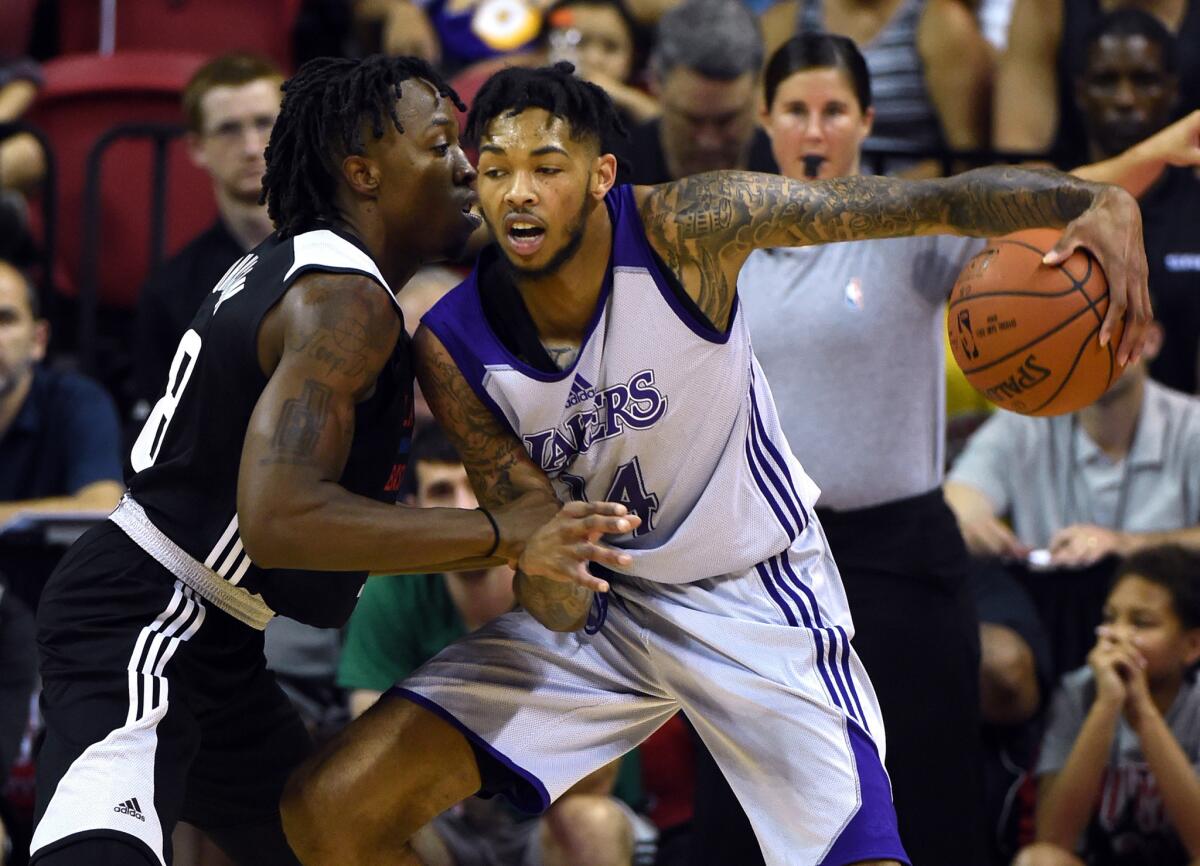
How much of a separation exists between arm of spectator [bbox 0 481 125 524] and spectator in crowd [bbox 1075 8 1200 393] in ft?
12.2

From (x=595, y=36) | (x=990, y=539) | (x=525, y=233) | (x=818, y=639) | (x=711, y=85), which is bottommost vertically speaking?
(x=990, y=539)

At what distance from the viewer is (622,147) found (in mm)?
6426

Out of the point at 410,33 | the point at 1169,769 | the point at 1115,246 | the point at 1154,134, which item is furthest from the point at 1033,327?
the point at 410,33

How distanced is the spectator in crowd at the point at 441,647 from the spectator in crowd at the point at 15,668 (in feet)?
3.22

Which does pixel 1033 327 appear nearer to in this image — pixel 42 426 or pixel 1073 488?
pixel 1073 488

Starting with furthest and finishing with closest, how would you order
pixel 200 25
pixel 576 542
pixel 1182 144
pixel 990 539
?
pixel 200 25 → pixel 990 539 → pixel 1182 144 → pixel 576 542

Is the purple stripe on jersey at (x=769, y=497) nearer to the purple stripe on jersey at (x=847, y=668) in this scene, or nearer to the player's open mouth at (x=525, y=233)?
the purple stripe on jersey at (x=847, y=668)

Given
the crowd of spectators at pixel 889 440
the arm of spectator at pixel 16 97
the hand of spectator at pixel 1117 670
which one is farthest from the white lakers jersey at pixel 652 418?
the arm of spectator at pixel 16 97

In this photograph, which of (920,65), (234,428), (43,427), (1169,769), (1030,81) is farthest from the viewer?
(920,65)

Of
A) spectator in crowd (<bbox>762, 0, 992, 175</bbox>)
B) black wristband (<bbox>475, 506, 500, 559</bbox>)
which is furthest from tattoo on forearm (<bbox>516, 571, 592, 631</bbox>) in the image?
spectator in crowd (<bbox>762, 0, 992, 175</bbox>)

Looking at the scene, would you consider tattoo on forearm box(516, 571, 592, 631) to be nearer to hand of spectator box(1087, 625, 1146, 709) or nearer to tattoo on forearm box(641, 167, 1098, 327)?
tattoo on forearm box(641, 167, 1098, 327)

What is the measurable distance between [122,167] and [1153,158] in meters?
4.61

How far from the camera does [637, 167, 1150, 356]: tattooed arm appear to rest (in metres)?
3.56

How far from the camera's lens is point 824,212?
3.61 m
